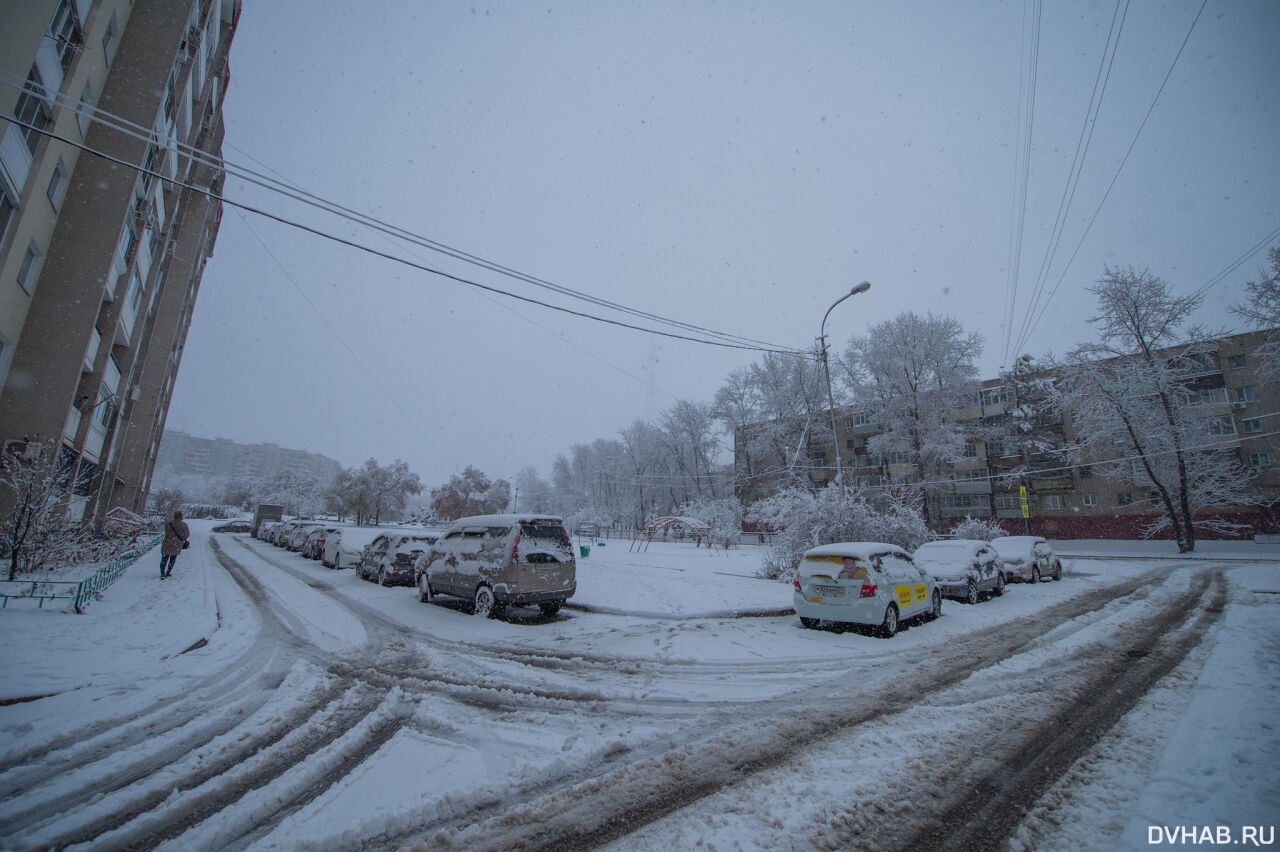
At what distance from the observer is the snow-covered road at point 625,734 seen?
9.84ft

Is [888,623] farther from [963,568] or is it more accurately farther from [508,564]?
[508,564]

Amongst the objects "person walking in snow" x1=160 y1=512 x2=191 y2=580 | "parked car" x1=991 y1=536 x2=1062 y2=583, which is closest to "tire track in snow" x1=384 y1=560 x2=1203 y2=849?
"parked car" x1=991 y1=536 x2=1062 y2=583

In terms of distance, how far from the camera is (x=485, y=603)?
10.0m

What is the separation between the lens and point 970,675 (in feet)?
20.3

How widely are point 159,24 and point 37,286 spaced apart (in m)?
9.90

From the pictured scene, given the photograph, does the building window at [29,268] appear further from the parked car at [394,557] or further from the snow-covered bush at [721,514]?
the snow-covered bush at [721,514]

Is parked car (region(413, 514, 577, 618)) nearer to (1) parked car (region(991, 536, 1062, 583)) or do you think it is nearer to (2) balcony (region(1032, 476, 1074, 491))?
(1) parked car (region(991, 536, 1062, 583))

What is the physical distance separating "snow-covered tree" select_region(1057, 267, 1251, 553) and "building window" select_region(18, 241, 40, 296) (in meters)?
45.2

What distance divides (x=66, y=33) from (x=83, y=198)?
4702 mm

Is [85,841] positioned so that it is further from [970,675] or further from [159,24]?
[159,24]

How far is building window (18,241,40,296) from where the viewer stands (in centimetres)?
1310

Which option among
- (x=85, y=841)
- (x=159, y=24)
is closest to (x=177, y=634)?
(x=85, y=841)

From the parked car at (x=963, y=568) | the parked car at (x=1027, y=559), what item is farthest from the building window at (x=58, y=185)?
the parked car at (x=1027, y=559)

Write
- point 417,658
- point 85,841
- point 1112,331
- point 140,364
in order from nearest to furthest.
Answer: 1. point 85,841
2. point 417,658
3. point 140,364
4. point 1112,331
